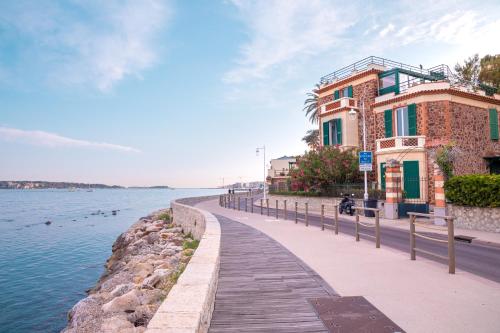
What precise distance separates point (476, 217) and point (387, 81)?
1539cm

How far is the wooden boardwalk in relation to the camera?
415cm

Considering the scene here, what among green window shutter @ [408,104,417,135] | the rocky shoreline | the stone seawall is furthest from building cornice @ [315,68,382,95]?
the rocky shoreline

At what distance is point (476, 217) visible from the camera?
1403 centimetres

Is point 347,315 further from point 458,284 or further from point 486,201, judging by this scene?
point 486,201

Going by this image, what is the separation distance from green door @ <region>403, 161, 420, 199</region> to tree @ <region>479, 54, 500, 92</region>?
14.6 m

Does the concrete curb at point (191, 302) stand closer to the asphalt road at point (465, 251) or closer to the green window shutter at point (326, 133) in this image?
the asphalt road at point (465, 251)

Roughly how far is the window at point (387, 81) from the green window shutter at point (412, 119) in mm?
4315

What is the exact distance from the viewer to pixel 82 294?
48.1 feet

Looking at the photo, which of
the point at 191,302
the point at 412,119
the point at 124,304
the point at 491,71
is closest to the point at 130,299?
the point at 124,304

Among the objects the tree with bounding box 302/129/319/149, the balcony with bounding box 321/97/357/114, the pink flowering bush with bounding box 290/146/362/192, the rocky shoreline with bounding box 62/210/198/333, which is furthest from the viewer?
the tree with bounding box 302/129/319/149

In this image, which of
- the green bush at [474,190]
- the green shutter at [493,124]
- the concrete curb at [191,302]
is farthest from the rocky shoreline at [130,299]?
the green shutter at [493,124]

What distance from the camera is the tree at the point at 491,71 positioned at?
3061 centimetres

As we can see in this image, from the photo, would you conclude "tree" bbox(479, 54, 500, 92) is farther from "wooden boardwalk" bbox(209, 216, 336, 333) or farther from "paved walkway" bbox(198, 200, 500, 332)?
"wooden boardwalk" bbox(209, 216, 336, 333)

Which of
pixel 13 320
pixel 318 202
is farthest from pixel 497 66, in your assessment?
pixel 13 320
